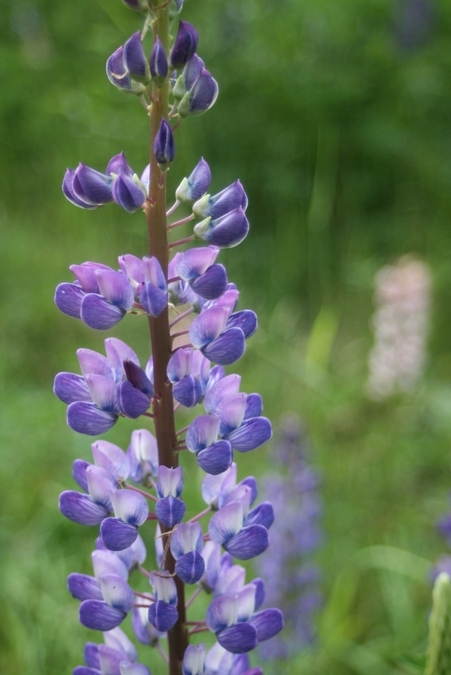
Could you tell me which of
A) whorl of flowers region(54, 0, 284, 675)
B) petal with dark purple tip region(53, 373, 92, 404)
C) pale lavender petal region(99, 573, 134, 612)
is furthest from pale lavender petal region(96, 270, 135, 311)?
pale lavender petal region(99, 573, 134, 612)

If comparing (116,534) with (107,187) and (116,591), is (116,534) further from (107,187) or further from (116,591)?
(107,187)

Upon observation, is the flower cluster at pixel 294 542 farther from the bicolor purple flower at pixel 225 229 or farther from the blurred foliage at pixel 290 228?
the bicolor purple flower at pixel 225 229

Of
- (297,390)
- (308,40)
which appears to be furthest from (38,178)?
(297,390)

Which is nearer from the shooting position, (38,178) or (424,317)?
(424,317)

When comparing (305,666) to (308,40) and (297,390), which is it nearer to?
(297,390)

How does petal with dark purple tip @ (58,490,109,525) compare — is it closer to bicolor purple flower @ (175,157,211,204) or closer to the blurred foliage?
bicolor purple flower @ (175,157,211,204)

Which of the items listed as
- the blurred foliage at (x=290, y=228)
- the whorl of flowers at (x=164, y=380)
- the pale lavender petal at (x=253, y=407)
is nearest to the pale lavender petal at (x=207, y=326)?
the whorl of flowers at (x=164, y=380)

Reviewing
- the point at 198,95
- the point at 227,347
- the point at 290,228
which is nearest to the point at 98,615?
the point at 227,347
